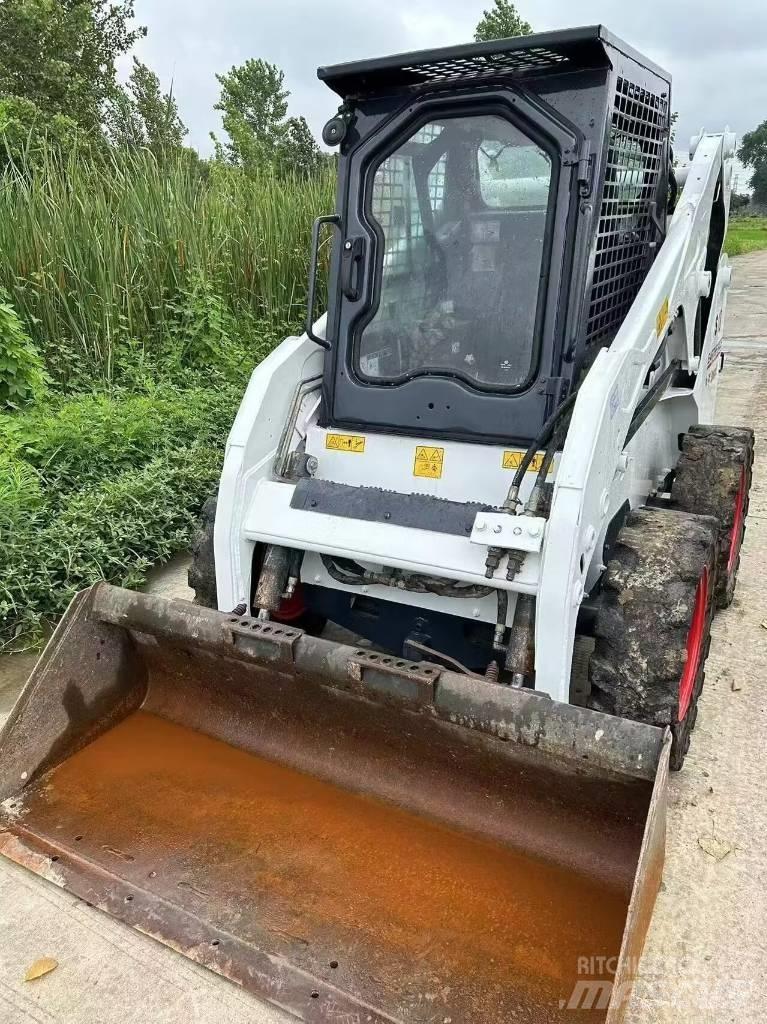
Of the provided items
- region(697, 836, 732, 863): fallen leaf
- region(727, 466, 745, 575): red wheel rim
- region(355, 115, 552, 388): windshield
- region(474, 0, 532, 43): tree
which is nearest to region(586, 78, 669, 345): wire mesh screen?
region(355, 115, 552, 388): windshield

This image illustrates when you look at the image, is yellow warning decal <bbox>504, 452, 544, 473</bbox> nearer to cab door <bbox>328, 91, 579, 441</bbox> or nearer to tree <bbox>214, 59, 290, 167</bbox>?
cab door <bbox>328, 91, 579, 441</bbox>

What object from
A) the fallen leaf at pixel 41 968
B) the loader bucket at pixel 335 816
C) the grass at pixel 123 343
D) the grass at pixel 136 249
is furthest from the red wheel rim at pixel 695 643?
the grass at pixel 136 249

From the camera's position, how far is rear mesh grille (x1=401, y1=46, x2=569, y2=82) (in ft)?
8.52

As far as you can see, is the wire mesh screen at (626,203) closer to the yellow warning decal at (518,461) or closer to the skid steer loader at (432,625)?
the skid steer loader at (432,625)

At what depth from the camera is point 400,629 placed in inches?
119

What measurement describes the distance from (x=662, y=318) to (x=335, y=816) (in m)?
2.20

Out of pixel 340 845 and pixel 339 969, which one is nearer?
pixel 339 969

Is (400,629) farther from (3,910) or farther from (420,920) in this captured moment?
(3,910)

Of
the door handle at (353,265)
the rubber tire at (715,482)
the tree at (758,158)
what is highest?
the tree at (758,158)

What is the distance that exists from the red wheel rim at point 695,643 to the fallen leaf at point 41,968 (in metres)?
1.95

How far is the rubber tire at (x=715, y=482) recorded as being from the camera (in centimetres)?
384

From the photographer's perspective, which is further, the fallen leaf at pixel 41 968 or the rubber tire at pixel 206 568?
the rubber tire at pixel 206 568

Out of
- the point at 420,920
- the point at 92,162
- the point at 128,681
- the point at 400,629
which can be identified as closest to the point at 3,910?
the point at 128,681

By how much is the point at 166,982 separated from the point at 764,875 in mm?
1755
